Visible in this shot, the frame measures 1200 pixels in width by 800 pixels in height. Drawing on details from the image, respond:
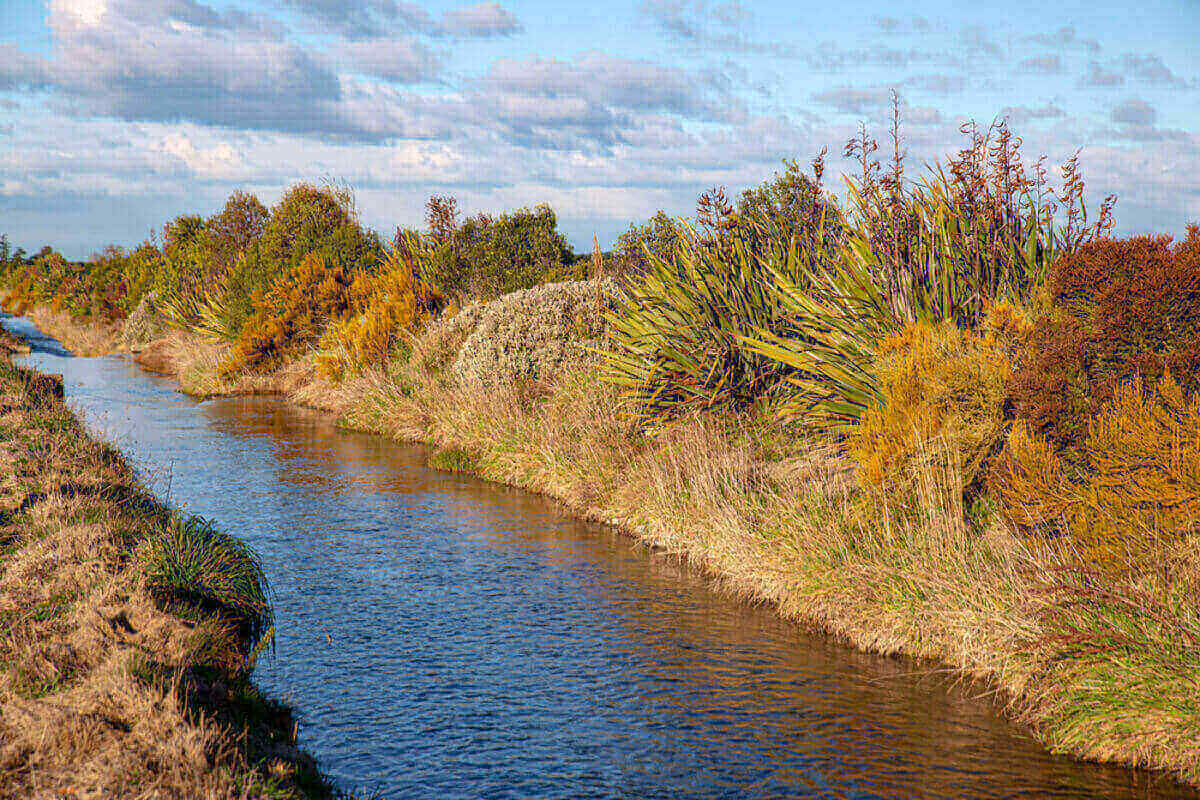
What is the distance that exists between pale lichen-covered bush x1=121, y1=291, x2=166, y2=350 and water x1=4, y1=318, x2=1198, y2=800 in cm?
3131

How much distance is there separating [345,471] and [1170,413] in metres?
13.3

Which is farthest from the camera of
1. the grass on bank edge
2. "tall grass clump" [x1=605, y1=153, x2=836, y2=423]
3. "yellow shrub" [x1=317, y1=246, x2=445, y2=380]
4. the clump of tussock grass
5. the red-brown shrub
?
"yellow shrub" [x1=317, y1=246, x2=445, y2=380]

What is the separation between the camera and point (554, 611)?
9.68m

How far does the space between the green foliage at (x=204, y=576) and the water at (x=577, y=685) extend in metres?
0.33

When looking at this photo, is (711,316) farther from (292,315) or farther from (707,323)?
(292,315)

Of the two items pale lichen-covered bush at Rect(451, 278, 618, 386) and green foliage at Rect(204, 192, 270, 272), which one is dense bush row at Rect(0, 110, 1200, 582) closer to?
pale lichen-covered bush at Rect(451, 278, 618, 386)

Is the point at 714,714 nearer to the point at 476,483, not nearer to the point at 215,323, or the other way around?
the point at 476,483

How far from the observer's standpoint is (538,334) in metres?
18.9

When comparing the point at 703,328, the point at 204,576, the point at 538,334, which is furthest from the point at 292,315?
the point at 204,576

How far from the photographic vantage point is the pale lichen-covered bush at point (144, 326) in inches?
1636

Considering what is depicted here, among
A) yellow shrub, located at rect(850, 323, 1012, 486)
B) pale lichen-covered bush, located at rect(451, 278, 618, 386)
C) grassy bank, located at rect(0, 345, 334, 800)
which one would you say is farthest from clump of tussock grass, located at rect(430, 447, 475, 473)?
yellow shrub, located at rect(850, 323, 1012, 486)

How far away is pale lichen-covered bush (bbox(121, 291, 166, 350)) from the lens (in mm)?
41562

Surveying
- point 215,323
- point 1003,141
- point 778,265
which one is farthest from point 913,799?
point 215,323

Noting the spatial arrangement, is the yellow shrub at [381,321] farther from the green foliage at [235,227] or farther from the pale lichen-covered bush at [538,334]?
the green foliage at [235,227]
